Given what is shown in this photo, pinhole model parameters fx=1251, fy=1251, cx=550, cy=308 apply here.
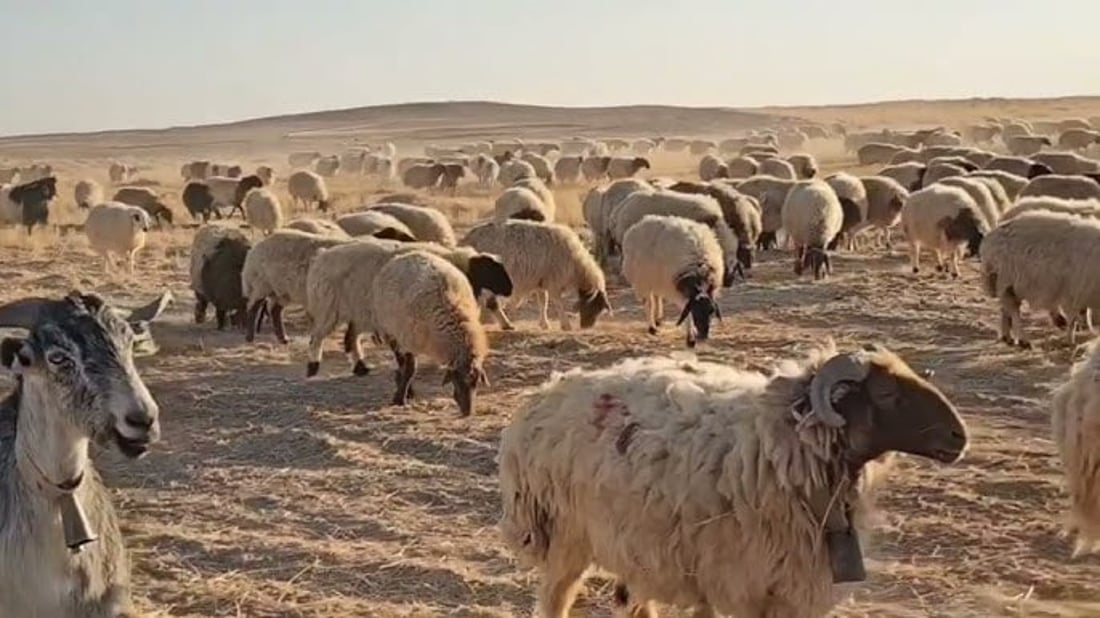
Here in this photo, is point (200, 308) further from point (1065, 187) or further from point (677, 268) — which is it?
point (1065, 187)

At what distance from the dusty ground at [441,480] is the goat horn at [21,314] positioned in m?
2.75

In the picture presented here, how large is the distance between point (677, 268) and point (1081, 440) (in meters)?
8.20

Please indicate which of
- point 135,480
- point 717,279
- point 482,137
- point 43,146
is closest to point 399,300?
point 135,480

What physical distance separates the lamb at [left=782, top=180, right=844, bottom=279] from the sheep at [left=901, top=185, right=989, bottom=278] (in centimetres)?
123

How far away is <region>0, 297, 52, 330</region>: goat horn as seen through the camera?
15.1ft

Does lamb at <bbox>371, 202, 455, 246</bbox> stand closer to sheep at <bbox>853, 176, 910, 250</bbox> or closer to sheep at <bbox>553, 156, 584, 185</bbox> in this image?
sheep at <bbox>853, 176, 910, 250</bbox>

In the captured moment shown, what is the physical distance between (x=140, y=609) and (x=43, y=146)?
138935 millimetres

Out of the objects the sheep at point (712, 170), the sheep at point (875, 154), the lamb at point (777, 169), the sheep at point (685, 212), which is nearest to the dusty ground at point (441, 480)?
the sheep at point (685, 212)

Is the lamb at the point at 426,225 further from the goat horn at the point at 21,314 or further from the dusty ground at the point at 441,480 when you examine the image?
the goat horn at the point at 21,314

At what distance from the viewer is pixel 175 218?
109 feet

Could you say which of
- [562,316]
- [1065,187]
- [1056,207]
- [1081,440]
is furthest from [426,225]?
[1081,440]

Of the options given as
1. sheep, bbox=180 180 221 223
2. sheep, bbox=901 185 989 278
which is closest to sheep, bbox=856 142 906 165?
sheep, bbox=180 180 221 223

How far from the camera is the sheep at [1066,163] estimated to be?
27.8m

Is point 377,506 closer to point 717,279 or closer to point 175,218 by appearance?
point 717,279
